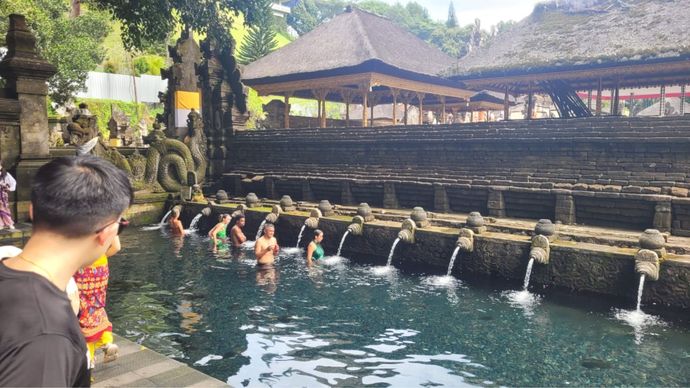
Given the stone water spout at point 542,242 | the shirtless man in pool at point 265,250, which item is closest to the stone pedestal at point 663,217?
the stone water spout at point 542,242

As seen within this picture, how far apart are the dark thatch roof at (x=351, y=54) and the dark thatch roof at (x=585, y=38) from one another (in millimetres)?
3707

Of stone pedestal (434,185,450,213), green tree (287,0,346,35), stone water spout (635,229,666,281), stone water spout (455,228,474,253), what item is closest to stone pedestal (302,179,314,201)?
stone pedestal (434,185,450,213)

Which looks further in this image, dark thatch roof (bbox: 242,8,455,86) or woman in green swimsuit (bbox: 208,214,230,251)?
dark thatch roof (bbox: 242,8,455,86)

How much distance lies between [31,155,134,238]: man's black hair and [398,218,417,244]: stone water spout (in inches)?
→ 370

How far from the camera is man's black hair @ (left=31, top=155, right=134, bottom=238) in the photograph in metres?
1.58

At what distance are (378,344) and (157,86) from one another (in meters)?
43.3

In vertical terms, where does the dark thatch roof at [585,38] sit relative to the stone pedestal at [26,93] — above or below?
above

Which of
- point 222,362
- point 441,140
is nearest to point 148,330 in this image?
point 222,362

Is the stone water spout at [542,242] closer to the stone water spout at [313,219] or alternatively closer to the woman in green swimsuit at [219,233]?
the stone water spout at [313,219]

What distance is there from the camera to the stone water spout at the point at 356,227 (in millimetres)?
11852

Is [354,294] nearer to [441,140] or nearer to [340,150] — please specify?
[441,140]

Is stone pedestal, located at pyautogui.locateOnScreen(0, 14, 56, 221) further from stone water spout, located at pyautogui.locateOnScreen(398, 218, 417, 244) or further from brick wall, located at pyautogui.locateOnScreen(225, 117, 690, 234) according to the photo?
stone water spout, located at pyautogui.locateOnScreen(398, 218, 417, 244)

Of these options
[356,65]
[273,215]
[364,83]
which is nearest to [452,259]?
Answer: [273,215]

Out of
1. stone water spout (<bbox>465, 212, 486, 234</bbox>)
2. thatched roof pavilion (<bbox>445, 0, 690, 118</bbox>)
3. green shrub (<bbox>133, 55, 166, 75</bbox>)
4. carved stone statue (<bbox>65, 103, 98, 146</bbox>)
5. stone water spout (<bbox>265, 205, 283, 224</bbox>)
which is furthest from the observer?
green shrub (<bbox>133, 55, 166, 75</bbox>)
